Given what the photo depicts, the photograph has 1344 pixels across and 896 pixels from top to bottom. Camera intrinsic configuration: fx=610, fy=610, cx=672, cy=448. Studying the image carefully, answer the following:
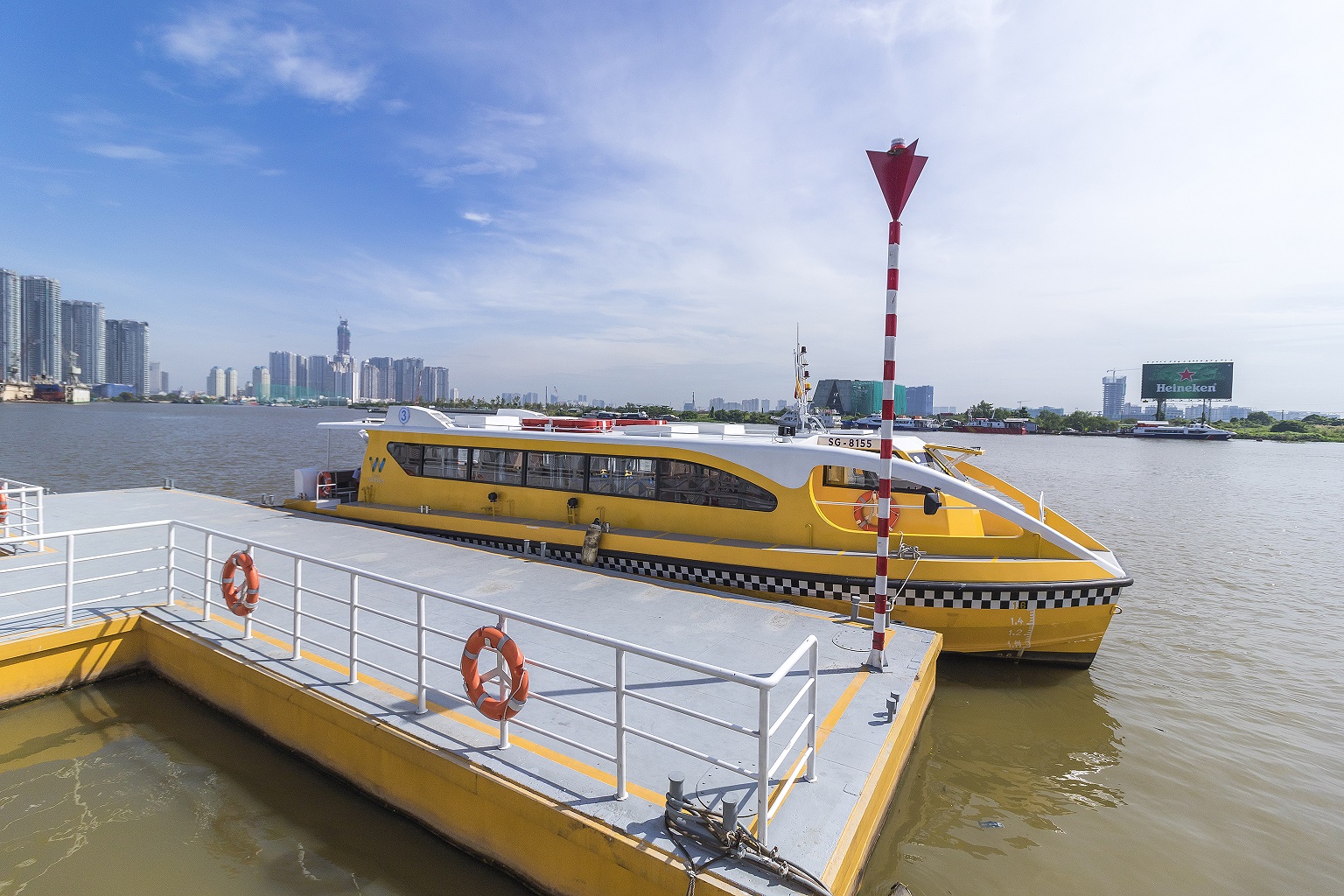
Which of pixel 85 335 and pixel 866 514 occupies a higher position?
pixel 85 335

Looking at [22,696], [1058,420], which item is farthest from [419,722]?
[1058,420]

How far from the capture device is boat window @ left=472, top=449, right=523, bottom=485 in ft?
36.9

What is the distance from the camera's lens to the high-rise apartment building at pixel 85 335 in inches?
7146

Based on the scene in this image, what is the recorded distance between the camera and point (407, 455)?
12.6m

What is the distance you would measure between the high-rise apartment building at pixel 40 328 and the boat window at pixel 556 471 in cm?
23431

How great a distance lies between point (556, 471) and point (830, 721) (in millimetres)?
7004

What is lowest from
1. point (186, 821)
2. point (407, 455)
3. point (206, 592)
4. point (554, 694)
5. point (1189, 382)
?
point (186, 821)

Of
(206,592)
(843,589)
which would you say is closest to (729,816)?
(843,589)

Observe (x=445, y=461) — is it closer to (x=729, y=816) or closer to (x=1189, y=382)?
(x=729, y=816)

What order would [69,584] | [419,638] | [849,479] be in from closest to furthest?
[419,638]
[69,584]
[849,479]

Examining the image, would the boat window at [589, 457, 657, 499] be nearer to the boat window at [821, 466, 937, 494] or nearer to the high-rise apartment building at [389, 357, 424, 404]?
the boat window at [821, 466, 937, 494]

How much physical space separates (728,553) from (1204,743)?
585 centimetres

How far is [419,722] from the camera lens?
15.4 ft

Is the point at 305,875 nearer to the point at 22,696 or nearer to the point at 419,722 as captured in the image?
the point at 419,722
